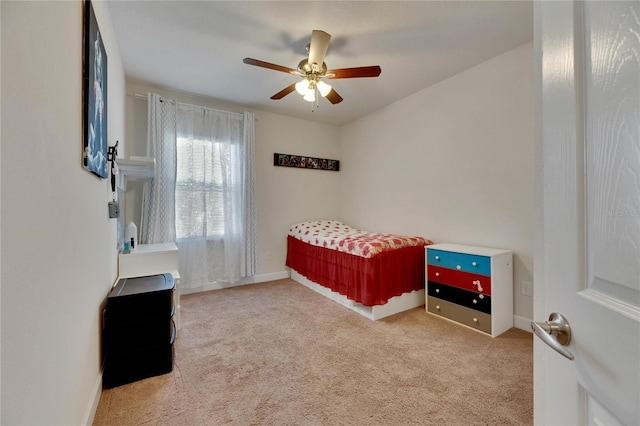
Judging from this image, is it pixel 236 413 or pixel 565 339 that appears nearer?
pixel 565 339

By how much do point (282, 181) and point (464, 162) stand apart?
2.49 m

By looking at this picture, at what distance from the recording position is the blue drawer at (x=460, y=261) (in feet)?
7.45

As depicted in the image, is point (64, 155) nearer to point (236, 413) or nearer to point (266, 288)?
point (236, 413)

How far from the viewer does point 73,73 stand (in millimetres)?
1130

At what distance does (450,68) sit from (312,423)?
324 cm

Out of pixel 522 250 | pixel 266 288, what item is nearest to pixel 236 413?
pixel 266 288

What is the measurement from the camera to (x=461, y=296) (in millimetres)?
2459

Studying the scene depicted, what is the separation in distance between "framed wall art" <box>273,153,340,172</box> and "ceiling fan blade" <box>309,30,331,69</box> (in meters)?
1.99

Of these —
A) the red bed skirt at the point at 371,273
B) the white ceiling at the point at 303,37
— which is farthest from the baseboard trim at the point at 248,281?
the white ceiling at the point at 303,37

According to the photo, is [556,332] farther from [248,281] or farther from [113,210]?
[248,281]

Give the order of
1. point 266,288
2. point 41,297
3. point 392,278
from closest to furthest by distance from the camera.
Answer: point 41,297, point 392,278, point 266,288

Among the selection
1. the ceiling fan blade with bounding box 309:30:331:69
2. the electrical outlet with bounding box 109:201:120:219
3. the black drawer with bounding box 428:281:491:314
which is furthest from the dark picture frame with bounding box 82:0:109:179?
the black drawer with bounding box 428:281:491:314

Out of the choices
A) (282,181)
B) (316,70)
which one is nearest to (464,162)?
(316,70)

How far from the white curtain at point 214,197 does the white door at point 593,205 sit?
3413 millimetres
